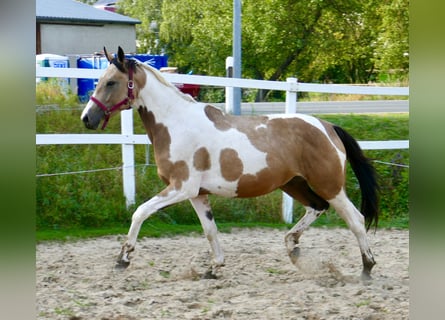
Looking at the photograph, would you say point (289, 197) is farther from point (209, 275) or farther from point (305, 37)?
point (305, 37)

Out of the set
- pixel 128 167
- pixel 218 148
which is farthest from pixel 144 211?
pixel 128 167

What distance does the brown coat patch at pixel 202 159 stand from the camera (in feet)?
15.3

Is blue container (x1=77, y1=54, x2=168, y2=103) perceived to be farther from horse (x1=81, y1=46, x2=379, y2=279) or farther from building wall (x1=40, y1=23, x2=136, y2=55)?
horse (x1=81, y1=46, x2=379, y2=279)

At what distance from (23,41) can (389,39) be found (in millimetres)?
19026

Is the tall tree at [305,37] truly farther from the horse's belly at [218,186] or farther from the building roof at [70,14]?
the horse's belly at [218,186]

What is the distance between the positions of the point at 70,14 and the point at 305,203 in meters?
23.9

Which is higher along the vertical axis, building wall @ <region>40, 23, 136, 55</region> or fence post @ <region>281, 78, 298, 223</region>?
building wall @ <region>40, 23, 136, 55</region>

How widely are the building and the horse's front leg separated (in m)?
22.3

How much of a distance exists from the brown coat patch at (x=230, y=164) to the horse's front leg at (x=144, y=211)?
0.34 m

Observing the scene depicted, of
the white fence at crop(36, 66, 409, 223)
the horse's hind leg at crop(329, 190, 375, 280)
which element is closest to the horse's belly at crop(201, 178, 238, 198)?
the horse's hind leg at crop(329, 190, 375, 280)

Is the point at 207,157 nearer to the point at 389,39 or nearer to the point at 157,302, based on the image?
the point at 157,302

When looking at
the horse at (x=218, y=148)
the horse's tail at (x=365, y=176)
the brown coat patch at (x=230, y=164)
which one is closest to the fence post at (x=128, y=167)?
the horse at (x=218, y=148)

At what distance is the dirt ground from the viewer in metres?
3.78

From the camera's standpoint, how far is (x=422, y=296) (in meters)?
0.89
